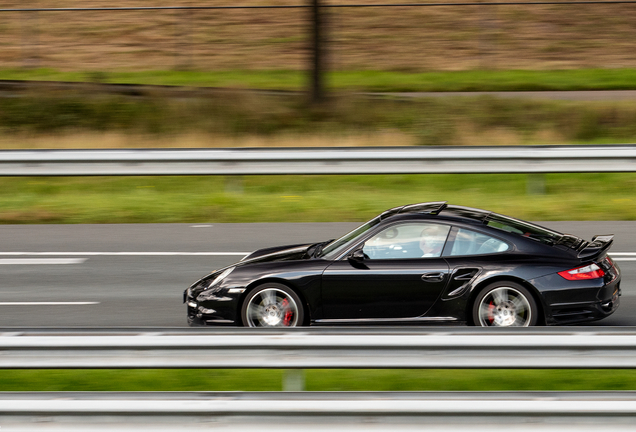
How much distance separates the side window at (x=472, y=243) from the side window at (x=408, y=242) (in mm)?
116

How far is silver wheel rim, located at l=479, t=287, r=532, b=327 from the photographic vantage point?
6952 mm

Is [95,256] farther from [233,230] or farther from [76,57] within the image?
[76,57]

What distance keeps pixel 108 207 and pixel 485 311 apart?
7.72m

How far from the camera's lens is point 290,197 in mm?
13289

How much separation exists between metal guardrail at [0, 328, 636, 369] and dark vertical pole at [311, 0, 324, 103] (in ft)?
46.8

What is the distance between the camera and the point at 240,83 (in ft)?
76.0

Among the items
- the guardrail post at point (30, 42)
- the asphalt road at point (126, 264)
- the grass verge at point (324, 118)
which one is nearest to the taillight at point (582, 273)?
the asphalt road at point (126, 264)

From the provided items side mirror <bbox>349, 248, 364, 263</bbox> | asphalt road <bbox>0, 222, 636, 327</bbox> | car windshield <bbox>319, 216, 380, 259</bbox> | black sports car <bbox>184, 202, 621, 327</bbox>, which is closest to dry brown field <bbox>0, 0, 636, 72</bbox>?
asphalt road <bbox>0, 222, 636, 327</bbox>

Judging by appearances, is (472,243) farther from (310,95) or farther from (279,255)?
(310,95)

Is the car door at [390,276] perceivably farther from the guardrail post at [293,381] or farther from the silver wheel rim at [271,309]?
the guardrail post at [293,381]

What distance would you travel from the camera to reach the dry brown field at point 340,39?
25.9 metres

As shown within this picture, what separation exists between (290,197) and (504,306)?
6.71 meters

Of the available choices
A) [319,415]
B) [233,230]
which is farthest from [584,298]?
[233,230]

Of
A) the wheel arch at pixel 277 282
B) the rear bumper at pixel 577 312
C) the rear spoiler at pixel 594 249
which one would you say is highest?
the rear spoiler at pixel 594 249
